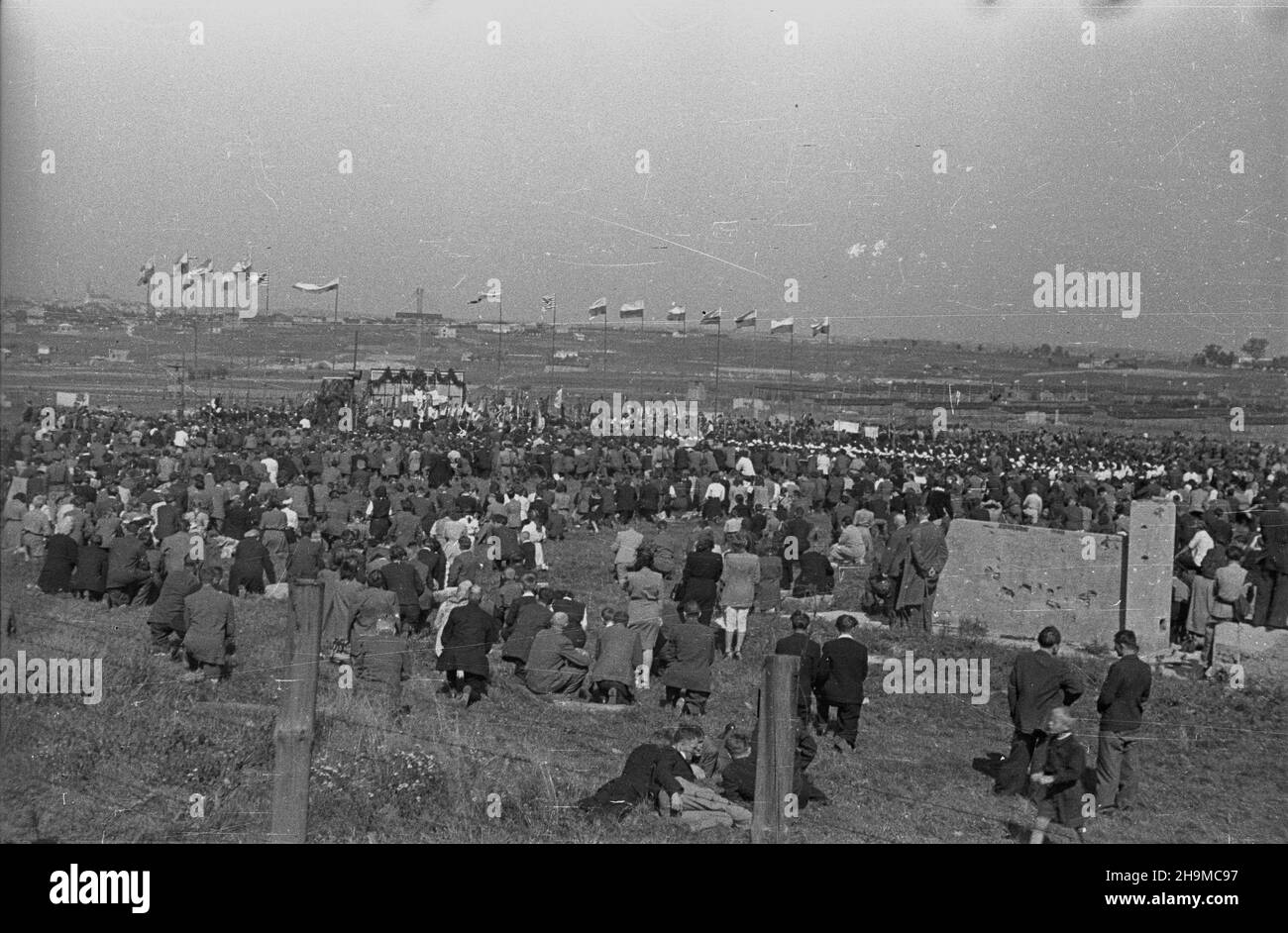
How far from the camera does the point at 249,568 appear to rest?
726 inches

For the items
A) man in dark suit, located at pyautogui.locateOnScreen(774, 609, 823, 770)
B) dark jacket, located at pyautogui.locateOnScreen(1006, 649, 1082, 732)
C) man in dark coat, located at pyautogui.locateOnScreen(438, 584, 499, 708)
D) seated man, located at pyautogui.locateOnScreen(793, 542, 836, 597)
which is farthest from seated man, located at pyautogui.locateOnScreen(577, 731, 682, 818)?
seated man, located at pyautogui.locateOnScreen(793, 542, 836, 597)

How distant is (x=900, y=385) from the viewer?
52.1m

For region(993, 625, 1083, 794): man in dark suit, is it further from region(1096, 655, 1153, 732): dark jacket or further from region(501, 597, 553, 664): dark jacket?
region(501, 597, 553, 664): dark jacket

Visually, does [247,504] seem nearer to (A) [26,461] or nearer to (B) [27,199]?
(A) [26,461]

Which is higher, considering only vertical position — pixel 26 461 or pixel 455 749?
pixel 26 461

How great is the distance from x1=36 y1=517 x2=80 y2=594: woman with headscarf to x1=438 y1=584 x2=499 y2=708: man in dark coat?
18.9ft

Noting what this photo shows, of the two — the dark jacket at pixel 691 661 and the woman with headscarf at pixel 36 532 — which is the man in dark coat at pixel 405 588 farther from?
the woman with headscarf at pixel 36 532

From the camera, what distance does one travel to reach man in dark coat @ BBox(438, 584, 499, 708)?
1338 centimetres

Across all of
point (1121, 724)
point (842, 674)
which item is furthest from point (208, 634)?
point (1121, 724)

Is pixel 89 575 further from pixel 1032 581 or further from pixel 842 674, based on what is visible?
pixel 1032 581

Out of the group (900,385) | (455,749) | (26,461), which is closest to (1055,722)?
(455,749)

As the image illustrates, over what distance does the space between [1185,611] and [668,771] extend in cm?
900

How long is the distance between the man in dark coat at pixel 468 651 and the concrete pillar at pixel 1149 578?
24.6 ft

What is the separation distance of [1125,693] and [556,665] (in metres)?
5.24
